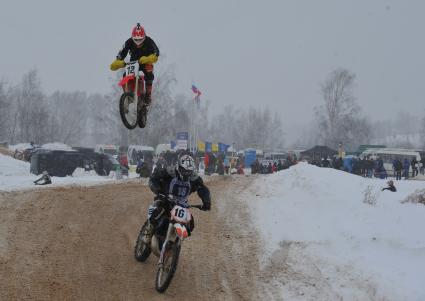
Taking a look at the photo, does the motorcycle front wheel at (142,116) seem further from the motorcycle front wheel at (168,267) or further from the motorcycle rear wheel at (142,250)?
the motorcycle front wheel at (168,267)

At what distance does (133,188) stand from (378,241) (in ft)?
24.0

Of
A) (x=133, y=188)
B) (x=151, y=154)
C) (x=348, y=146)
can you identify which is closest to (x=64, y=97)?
(x=348, y=146)

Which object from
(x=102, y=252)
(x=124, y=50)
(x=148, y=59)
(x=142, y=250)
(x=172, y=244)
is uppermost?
(x=124, y=50)

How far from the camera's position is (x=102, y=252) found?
27.3 feet

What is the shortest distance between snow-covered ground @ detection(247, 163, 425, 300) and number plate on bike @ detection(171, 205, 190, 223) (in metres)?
2.11

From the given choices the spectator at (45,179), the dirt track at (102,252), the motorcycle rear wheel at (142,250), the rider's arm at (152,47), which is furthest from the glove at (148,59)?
the spectator at (45,179)

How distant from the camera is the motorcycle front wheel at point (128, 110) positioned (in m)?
8.95

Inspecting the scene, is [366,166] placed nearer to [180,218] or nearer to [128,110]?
[128,110]

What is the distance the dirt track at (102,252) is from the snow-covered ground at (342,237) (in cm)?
68

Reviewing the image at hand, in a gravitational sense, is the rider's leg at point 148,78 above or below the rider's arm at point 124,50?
below

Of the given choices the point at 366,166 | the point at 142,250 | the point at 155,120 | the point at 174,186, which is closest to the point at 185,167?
the point at 174,186

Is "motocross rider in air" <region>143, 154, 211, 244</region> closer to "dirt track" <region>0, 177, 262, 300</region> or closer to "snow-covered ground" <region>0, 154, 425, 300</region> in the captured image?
"dirt track" <region>0, 177, 262, 300</region>

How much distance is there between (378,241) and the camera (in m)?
9.04

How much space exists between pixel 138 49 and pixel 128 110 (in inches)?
48.3
